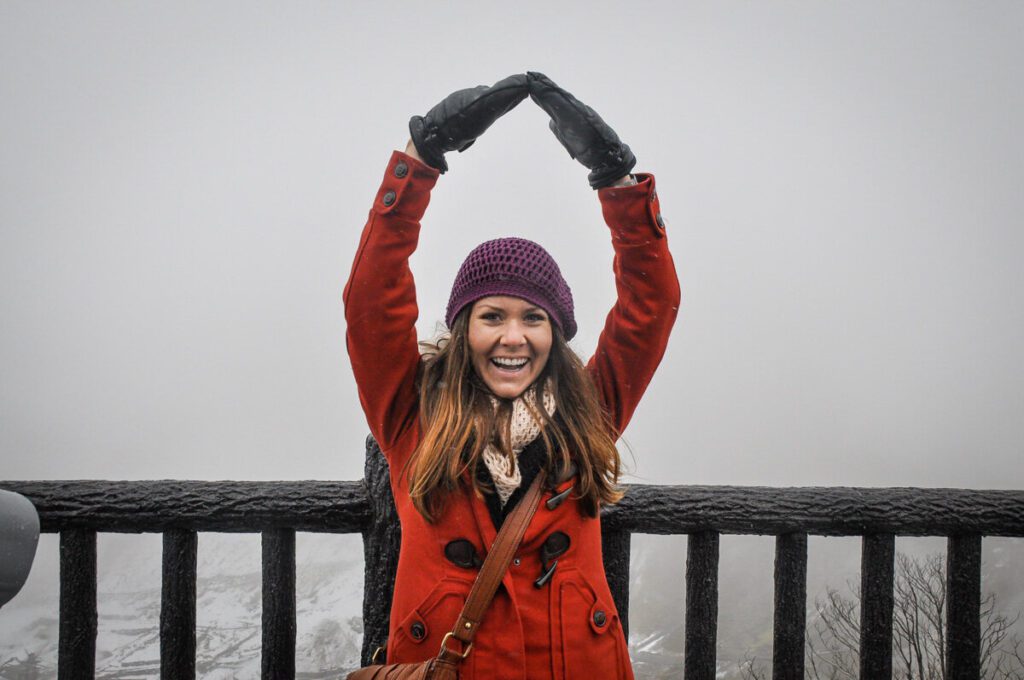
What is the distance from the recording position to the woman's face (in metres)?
1.66

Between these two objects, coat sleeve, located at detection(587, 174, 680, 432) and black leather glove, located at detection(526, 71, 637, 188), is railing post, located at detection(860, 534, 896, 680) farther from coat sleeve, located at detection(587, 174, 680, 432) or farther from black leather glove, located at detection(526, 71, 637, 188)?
black leather glove, located at detection(526, 71, 637, 188)

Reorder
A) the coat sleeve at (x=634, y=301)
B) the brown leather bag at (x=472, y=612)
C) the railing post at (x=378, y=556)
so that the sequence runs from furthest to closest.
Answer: the railing post at (x=378, y=556), the coat sleeve at (x=634, y=301), the brown leather bag at (x=472, y=612)

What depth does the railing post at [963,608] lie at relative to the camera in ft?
7.23

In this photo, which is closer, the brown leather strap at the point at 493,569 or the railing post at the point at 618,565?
the brown leather strap at the point at 493,569

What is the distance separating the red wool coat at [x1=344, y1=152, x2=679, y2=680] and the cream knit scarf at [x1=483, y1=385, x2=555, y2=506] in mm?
79

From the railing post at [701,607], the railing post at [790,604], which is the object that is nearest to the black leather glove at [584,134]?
the railing post at [701,607]

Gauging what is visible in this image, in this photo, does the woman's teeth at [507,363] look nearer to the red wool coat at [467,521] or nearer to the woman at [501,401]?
the woman at [501,401]

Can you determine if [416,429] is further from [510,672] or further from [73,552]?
[73,552]

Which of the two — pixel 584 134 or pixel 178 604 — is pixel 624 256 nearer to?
pixel 584 134

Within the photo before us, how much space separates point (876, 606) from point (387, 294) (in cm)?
193

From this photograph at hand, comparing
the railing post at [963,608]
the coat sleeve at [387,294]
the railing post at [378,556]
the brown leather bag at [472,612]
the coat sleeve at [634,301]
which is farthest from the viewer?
the railing post at [963,608]

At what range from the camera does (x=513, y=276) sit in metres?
1.67

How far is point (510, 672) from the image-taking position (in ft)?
5.04

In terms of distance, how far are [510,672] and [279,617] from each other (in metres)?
0.94
